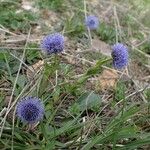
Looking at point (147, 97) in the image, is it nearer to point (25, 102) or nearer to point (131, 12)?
point (25, 102)

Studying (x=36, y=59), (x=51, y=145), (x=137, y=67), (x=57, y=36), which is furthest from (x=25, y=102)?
(x=137, y=67)

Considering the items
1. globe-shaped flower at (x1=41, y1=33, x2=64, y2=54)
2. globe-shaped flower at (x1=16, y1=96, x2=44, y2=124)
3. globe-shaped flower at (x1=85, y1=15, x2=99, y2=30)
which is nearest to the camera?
globe-shaped flower at (x1=16, y1=96, x2=44, y2=124)

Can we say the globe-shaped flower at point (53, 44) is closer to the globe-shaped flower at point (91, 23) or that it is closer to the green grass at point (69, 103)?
the green grass at point (69, 103)

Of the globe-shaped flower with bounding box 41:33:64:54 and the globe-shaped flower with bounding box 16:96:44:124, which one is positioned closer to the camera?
the globe-shaped flower with bounding box 16:96:44:124

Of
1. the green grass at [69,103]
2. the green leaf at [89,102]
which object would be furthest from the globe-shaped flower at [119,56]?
the green leaf at [89,102]

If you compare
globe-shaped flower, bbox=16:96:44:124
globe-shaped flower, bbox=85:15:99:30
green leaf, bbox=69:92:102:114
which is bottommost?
globe-shaped flower, bbox=85:15:99:30

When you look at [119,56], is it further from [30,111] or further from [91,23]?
[91,23]

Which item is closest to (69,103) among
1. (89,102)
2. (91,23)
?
(89,102)

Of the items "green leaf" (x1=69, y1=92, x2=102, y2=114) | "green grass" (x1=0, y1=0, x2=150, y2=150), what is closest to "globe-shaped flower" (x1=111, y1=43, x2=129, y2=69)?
"green grass" (x1=0, y1=0, x2=150, y2=150)

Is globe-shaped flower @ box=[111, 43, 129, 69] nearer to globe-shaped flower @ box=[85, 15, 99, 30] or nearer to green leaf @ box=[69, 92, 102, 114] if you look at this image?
green leaf @ box=[69, 92, 102, 114]
